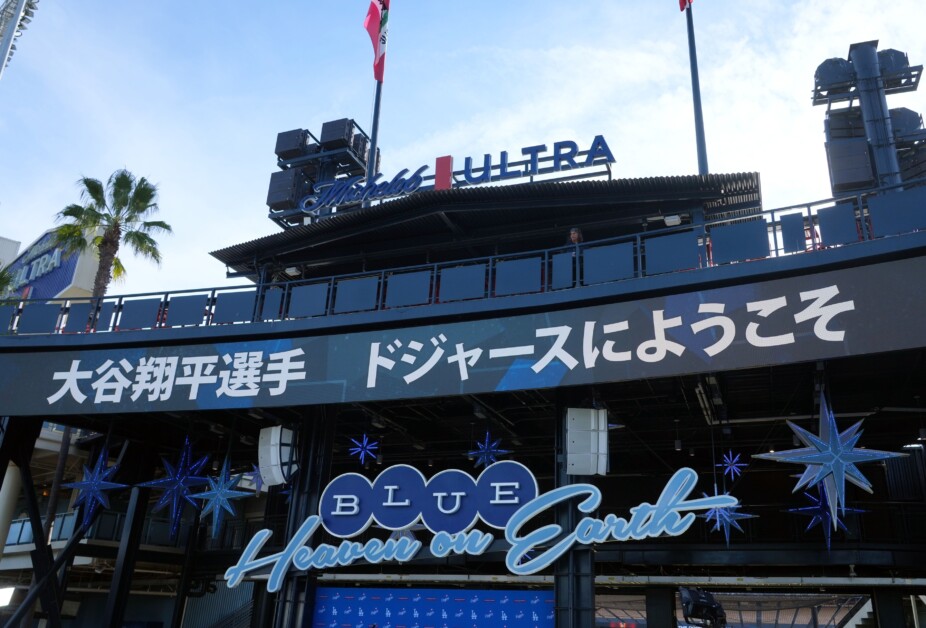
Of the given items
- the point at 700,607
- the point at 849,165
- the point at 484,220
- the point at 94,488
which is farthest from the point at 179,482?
the point at 849,165

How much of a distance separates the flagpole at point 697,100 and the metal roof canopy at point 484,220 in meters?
2.01

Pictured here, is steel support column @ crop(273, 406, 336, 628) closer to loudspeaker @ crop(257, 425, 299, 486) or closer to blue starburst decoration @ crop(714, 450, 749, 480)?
loudspeaker @ crop(257, 425, 299, 486)

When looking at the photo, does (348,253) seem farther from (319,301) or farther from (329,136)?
(329,136)

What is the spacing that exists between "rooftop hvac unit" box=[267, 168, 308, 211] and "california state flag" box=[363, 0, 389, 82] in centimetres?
549

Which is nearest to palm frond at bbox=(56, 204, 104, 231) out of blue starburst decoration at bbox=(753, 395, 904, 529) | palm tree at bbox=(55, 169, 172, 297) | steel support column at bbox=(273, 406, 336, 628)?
palm tree at bbox=(55, 169, 172, 297)

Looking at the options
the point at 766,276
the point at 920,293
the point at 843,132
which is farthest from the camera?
the point at 843,132

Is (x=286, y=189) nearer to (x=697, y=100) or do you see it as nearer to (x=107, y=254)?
(x=107, y=254)

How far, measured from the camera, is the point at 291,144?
1419 inches

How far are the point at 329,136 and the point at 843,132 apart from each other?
22.1m

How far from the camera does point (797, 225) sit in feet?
50.8

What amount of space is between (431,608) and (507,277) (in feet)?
25.0

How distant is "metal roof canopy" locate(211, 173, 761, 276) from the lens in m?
21.1

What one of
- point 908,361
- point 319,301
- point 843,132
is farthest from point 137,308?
point 843,132

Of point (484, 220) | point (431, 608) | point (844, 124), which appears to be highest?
point (844, 124)
